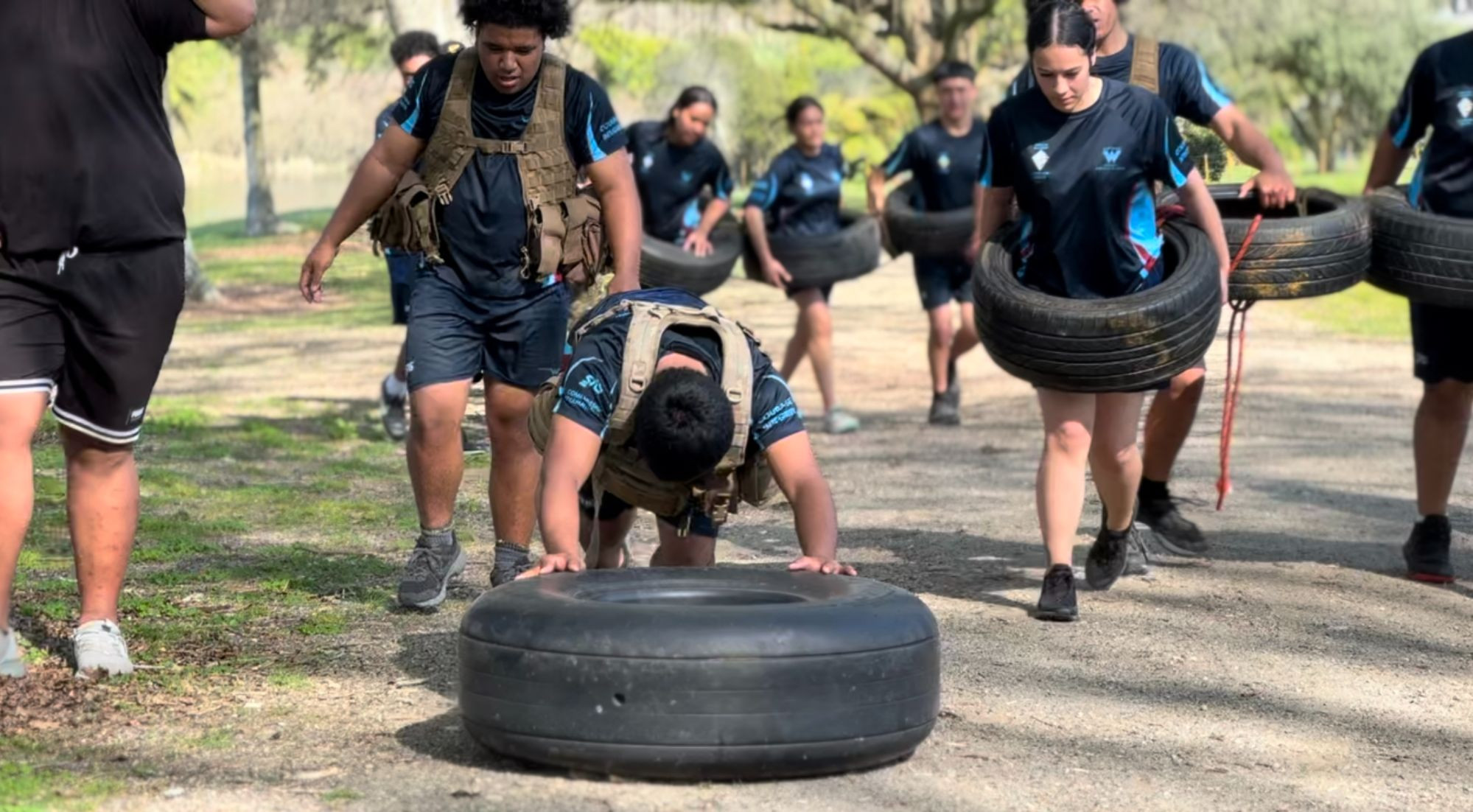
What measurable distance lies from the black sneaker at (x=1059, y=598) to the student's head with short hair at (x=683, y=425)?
208cm

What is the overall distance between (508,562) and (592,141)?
53.8 inches

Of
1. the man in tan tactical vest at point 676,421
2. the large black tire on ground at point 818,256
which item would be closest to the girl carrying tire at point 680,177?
the large black tire on ground at point 818,256

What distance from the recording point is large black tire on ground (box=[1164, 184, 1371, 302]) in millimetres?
7074

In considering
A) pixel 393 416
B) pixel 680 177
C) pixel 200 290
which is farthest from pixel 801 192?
pixel 200 290

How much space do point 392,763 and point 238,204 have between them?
5775 centimetres

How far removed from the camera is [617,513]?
5.91 metres

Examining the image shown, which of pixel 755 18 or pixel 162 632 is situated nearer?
pixel 162 632

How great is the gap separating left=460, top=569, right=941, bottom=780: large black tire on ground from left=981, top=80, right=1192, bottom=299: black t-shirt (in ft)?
7.61

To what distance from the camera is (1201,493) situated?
9.52 m

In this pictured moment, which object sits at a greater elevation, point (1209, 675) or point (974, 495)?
point (1209, 675)

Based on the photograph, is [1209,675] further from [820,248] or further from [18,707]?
[820,248]

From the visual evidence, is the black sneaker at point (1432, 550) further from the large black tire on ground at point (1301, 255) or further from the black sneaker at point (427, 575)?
the black sneaker at point (427, 575)

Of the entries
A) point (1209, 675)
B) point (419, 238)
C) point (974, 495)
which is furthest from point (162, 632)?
point (974, 495)

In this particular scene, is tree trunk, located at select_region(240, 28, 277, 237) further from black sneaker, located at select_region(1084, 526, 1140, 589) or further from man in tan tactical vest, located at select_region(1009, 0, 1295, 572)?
black sneaker, located at select_region(1084, 526, 1140, 589)
